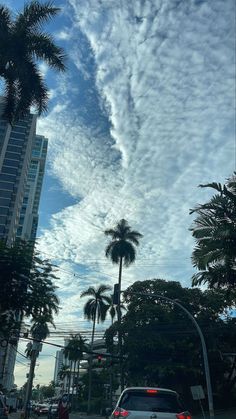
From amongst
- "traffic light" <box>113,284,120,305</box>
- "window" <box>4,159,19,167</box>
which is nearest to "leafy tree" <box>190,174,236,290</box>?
"traffic light" <box>113,284,120,305</box>

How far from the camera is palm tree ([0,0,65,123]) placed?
19734 millimetres

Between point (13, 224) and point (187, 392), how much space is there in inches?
3240

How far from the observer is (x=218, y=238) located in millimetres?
18266

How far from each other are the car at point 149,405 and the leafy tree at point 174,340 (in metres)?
32.8

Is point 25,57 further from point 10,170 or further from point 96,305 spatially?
point 10,170

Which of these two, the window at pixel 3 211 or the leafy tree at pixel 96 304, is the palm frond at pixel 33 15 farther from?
the window at pixel 3 211

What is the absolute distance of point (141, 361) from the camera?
135 feet

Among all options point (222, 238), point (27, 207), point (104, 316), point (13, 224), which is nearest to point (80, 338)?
point (104, 316)

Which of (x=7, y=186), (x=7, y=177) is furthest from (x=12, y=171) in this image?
(x=7, y=186)

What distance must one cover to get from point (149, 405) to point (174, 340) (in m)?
34.7

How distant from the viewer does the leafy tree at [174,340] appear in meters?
40.3

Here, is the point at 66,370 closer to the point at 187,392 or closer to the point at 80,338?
the point at 80,338

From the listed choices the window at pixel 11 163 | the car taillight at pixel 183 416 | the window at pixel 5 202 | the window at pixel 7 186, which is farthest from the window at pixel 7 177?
the car taillight at pixel 183 416

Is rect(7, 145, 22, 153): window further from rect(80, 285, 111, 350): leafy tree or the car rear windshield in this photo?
the car rear windshield
